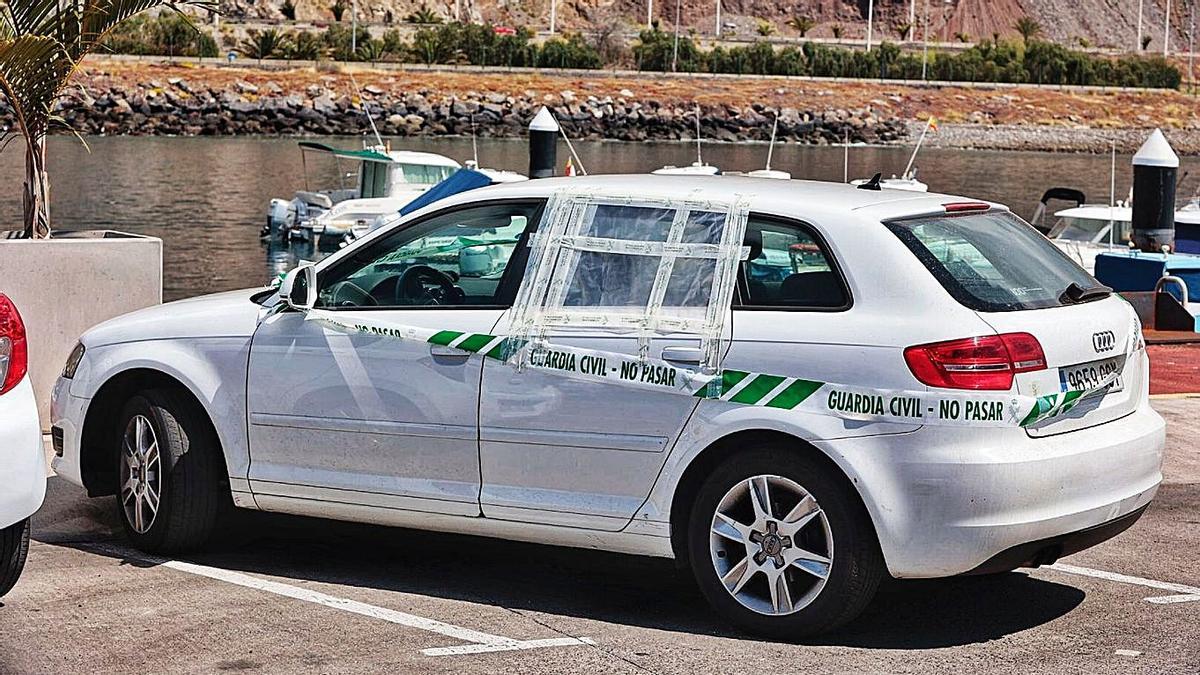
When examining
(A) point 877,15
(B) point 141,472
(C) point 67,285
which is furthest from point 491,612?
(A) point 877,15

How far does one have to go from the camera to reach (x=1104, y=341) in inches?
255

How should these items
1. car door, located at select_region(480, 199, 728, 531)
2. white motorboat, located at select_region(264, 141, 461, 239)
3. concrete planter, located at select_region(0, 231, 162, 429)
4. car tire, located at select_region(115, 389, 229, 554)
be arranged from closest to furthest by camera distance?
1. car door, located at select_region(480, 199, 728, 531)
2. car tire, located at select_region(115, 389, 229, 554)
3. concrete planter, located at select_region(0, 231, 162, 429)
4. white motorboat, located at select_region(264, 141, 461, 239)

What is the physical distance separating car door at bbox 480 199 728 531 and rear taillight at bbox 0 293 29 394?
1730 mm

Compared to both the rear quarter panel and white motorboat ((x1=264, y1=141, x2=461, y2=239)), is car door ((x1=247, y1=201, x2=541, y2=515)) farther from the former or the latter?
white motorboat ((x1=264, y1=141, x2=461, y2=239))

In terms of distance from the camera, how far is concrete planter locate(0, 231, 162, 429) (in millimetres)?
10039

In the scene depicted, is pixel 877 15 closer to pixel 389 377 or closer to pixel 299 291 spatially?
pixel 299 291

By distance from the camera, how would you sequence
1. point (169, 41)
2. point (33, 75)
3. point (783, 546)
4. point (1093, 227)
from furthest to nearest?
point (169, 41), point (1093, 227), point (33, 75), point (783, 546)

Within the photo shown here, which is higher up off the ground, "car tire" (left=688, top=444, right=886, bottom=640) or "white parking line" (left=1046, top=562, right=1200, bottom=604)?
"car tire" (left=688, top=444, right=886, bottom=640)

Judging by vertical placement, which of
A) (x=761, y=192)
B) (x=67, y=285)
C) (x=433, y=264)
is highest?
(x=761, y=192)

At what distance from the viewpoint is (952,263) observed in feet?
20.8

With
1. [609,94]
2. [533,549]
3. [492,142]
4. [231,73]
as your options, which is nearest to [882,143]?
[609,94]

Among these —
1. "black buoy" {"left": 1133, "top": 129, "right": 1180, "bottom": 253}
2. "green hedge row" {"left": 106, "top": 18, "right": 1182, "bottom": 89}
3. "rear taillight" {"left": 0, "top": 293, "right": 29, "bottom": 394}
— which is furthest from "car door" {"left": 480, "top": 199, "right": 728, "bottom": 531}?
"green hedge row" {"left": 106, "top": 18, "right": 1182, "bottom": 89}

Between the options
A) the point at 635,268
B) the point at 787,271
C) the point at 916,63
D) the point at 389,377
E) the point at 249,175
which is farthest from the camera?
the point at 916,63

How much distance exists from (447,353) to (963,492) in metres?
2.11
